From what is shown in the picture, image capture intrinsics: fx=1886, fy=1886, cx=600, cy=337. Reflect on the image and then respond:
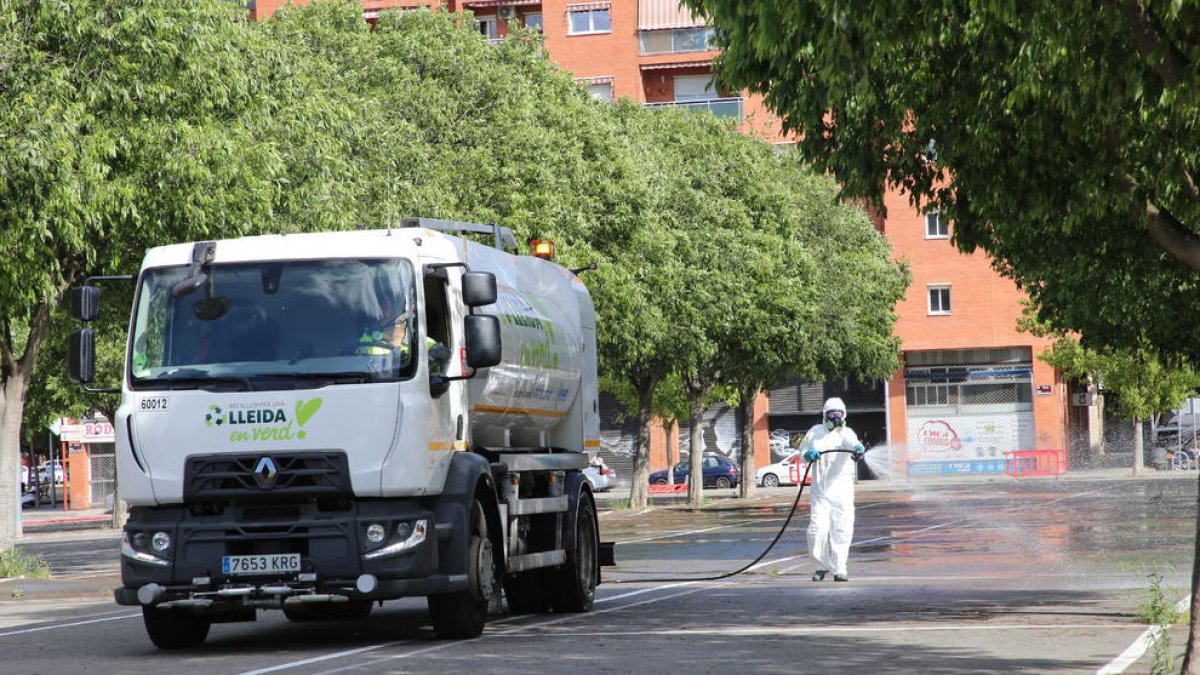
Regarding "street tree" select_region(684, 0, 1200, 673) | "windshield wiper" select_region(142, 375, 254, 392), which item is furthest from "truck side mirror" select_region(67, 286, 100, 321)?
"street tree" select_region(684, 0, 1200, 673)

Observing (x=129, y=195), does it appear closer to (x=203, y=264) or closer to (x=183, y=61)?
(x=183, y=61)

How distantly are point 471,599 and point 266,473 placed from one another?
183cm

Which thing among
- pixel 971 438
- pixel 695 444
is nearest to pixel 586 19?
pixel 971 438

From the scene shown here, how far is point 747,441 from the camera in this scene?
174ft

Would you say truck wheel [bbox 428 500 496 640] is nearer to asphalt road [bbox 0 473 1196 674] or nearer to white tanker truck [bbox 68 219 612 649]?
white tanker truck [bbox 68 219 612 649]

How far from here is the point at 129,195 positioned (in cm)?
2161

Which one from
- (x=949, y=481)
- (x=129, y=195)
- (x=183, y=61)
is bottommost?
(x=949, y=481)

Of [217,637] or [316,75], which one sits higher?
[316,75]

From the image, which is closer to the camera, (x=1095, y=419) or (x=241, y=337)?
(x=241, y=337)

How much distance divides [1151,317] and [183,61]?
14.3 m

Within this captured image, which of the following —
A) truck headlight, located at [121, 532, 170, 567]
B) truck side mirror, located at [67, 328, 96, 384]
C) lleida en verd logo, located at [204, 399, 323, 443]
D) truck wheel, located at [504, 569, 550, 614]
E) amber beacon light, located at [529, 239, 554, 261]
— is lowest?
truck wheel, located at [504, 569, 550, 614]

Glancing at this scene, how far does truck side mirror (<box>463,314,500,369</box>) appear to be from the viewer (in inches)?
520

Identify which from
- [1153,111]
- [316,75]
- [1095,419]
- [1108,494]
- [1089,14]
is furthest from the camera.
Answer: [1095,419]

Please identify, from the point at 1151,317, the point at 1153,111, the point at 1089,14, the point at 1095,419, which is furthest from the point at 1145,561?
the point at 1095,419
